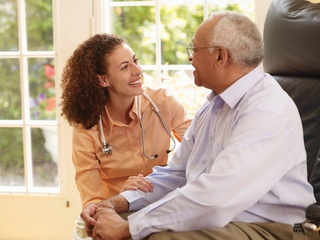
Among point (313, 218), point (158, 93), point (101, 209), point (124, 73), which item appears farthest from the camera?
point (158, 93)

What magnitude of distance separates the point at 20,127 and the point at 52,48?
17.4 inches

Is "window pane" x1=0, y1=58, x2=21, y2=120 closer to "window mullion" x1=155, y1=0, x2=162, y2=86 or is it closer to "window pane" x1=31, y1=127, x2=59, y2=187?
"window pane" x1=31, y1=127, x2=59, y2=187

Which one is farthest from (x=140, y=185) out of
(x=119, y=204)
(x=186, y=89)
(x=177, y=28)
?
(x=177, y=28)

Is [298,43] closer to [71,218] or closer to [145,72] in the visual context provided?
[145,72]

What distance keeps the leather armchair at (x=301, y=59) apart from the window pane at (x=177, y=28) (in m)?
0.73

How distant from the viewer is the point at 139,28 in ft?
9.36

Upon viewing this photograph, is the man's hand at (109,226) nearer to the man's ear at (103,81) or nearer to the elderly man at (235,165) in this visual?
the elderly man at (235,165)

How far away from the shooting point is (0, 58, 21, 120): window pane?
3.00 metres

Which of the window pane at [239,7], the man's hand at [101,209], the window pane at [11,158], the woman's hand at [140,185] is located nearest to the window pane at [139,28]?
the window pane at [239,7]

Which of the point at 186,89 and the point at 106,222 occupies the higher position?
the point at 186,89

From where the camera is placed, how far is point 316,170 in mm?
1871

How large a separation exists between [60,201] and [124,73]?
102 cm

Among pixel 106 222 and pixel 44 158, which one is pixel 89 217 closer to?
pixel 106 222

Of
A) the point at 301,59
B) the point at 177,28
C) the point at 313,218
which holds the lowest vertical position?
the point at 313,218
